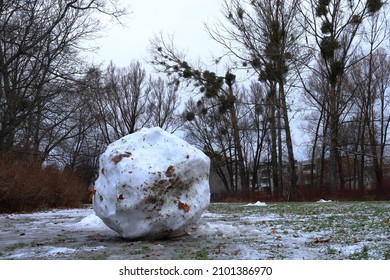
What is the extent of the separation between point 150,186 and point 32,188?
35.1 ft

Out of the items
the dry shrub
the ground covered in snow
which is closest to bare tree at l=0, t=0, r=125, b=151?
the dry shrub

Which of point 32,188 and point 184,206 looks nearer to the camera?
point 184,206

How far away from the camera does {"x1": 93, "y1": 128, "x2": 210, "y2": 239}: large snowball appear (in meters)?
5.45

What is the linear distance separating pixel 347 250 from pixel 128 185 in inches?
110

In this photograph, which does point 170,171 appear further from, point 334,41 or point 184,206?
point 334,41

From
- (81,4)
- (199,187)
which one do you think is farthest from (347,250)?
(81,4)

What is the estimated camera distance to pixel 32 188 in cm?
1473

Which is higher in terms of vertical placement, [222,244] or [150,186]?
[150,186]

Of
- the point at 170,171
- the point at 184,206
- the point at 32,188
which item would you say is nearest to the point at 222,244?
the point at 184,206

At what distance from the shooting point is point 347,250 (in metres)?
4.61

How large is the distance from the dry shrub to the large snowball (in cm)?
888

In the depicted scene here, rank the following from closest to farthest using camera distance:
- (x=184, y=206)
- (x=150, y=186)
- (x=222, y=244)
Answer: (x=222, y=244)
(x=150, y=186)
(x=184, y=206)

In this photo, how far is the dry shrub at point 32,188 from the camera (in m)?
13.5

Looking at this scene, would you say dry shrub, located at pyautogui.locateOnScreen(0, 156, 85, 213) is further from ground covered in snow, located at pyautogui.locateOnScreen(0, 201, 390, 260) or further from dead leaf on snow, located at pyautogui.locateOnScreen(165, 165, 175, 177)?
dead leaf on snow, located at pyautogui.locateOnScreen(165, 165, 175, 177)
